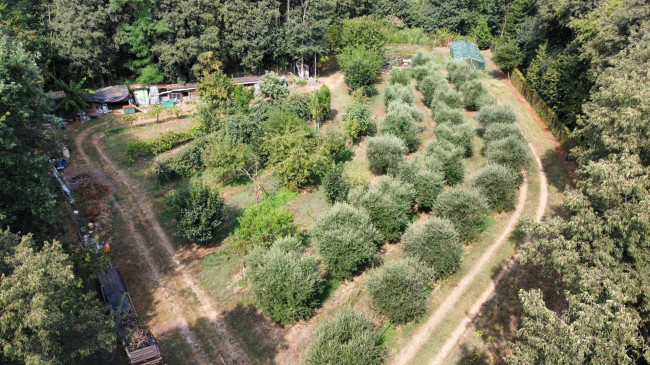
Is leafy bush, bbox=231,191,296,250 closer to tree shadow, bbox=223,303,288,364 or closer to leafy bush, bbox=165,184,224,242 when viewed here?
leafy bush, bbox=165,184,224,242

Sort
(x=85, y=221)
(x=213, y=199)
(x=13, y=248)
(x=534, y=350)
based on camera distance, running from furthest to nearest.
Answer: (x=85, y=221)
(x=213, y=199)
(x=13, y=248)
(x=534, y=350)

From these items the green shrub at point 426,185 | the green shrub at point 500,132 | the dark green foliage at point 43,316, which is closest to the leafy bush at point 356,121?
the green shrub at point 426,185

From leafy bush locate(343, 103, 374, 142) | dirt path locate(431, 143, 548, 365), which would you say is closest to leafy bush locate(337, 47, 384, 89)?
leafy bush locate(343, 103, 374, 142)

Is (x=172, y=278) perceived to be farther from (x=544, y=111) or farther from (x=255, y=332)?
(x=544, y=111)

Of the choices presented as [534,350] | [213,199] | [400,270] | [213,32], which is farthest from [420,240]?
[213,32]

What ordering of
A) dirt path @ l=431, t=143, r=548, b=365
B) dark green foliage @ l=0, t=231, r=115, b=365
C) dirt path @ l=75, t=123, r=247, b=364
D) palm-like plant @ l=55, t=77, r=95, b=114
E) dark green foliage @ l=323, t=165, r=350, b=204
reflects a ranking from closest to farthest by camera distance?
dark green foliage @ l=0, t=231, r=115, b=365, dirt path @ l=431, t=143, r=548, b=365, dirt path @ l=75, t=123, r=247, b=364, dark green foliage @ l=323, t=165, r=350, b=204, palm-like plant @ l=55, t=77, r=95, b=114

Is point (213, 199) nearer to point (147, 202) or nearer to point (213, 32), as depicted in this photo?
point (147, 202)
